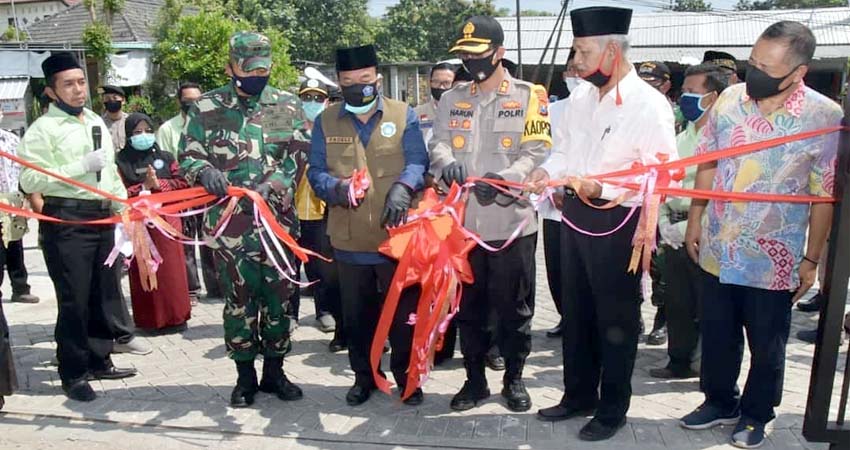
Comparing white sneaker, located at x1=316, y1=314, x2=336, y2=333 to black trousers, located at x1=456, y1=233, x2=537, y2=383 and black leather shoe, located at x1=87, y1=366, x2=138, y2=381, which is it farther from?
black trousers, located at x1=456, y1=233, x2=537, y2=383

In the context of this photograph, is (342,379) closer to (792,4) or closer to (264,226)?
(264,226)

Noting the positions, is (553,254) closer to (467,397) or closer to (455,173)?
(467,397)

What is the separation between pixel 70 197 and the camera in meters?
4.50

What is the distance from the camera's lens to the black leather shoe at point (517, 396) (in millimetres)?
4195

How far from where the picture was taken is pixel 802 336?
5625 millimetres

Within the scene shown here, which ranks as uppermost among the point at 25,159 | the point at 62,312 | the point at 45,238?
the point at 25,159

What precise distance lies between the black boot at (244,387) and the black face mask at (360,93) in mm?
1680

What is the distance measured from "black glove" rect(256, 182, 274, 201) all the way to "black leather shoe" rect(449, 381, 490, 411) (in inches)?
→ 63.0

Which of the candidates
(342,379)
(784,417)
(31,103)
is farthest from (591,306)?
(31,103)

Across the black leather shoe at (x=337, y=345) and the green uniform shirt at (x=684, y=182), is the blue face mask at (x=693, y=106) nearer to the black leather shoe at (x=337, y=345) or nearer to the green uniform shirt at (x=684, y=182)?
the green uniform shirt at (x=684, y=182)

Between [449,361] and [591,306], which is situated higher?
[591,306]

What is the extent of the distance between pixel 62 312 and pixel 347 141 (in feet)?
7.02

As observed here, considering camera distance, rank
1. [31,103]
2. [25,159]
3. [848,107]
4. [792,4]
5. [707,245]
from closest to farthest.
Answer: [848,107], [707,245], [25,159], [31,103], [792,4]

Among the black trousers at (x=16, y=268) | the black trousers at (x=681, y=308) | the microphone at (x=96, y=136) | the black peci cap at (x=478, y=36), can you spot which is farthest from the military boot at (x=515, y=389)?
the black trousers at (x=16, y=268)
